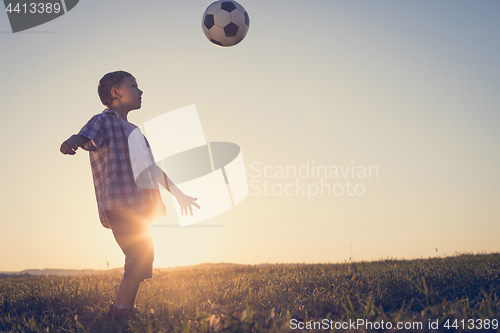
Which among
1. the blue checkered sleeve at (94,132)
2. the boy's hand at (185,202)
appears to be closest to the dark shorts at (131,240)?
the boy's hand at (185,202)

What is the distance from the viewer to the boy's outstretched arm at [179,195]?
14.2 ft

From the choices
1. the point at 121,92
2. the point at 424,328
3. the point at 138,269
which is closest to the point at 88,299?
the point at 138,269

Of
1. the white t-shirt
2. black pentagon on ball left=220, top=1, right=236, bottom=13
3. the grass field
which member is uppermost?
black pentagon on ball left=220, top=1, right=236, bottom=13

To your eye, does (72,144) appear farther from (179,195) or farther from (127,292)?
(127,292)

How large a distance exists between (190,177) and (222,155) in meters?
1.25

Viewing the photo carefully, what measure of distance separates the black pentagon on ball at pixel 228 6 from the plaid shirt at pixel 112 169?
3549 mm

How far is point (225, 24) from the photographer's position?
21.2 ft

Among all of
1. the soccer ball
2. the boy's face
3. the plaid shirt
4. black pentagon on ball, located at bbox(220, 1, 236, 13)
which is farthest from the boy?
black pentagon on ball, located at bbox(220, 1, 236, 13)

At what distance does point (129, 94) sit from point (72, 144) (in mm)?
1055

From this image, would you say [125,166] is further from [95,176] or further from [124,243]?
[124,243]

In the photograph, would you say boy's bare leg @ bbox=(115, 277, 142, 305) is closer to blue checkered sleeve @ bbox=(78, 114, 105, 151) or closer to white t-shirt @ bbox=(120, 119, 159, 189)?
white t-shirt @ bbox=(120, 119, 159, 189)

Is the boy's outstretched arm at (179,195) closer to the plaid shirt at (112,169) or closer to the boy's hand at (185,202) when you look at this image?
the boy's hand at (185,202)

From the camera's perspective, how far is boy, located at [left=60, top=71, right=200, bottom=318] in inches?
149

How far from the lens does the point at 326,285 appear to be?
4156 millimetres
